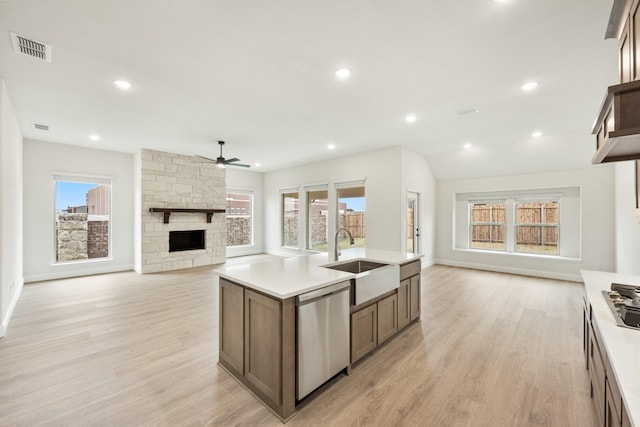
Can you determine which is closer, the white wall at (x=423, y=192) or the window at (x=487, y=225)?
the white wall at (x=423, y=192)

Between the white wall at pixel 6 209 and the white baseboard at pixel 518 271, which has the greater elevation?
the white wall at pixel 6 209

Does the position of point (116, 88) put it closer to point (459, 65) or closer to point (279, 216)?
point (459, 65)

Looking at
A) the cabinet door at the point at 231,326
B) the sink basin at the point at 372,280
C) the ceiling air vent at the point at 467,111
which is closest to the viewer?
the cabinet door at the point at 231,326

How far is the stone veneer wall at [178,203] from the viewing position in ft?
20.0

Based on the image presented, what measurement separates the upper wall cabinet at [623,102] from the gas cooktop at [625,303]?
851 millimetres

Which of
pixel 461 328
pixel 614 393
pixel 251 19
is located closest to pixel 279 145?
pixel 251 19

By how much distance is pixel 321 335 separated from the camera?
1.99 m

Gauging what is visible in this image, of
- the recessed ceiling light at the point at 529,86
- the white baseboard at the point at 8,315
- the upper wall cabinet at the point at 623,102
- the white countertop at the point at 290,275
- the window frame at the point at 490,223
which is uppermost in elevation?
the recessed ceiling light at the point at 529,86

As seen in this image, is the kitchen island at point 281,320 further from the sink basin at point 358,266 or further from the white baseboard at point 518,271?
the white baseboard at point 518,271

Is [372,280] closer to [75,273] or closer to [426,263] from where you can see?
[426,263]

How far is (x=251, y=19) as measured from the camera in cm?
208

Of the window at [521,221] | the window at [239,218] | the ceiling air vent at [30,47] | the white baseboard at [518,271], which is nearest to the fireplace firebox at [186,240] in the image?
the window at [239,218]

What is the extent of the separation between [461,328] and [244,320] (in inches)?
104

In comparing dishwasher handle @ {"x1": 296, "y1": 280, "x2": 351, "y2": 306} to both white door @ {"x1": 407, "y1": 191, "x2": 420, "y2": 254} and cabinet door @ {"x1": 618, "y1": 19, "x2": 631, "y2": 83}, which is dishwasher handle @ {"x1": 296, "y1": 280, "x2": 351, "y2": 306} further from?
white door @ {"x1": 407, "y1": 191, "x2": 420, "y2": 254}
